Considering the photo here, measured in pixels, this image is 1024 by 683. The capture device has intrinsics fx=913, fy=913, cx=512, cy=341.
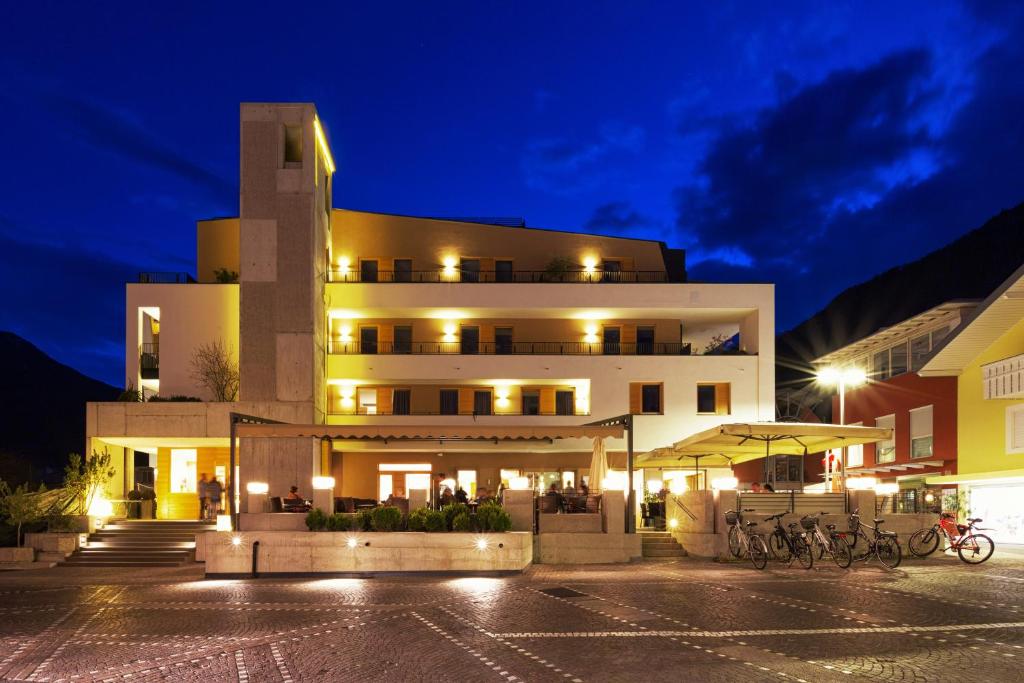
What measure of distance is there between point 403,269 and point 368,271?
4.95ft

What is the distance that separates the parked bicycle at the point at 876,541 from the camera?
1844 centimetres

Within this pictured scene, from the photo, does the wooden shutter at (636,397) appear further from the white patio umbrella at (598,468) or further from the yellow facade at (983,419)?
the white patio umbrella at (598,468)

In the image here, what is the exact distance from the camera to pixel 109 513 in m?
26.0

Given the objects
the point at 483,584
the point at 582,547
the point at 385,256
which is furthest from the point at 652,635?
the point at 385,256

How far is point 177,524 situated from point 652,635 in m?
18.3

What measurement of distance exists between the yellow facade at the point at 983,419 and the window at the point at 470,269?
19.3m

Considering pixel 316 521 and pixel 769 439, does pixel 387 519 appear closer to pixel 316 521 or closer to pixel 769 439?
pixel 316 521

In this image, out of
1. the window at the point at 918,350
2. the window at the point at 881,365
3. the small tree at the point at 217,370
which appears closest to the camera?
the window at the point at 918,350

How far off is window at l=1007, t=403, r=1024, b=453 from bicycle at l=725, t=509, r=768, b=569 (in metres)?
10.4

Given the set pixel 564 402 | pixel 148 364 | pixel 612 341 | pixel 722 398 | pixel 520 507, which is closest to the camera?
pixel 520 507

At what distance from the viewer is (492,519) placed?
1864 cm

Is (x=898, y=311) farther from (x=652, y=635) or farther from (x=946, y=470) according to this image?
(x=652, y=635)

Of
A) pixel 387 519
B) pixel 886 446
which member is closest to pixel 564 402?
pixel 886 446

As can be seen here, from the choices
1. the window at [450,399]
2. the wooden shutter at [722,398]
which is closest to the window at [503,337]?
the window at [450,399]
